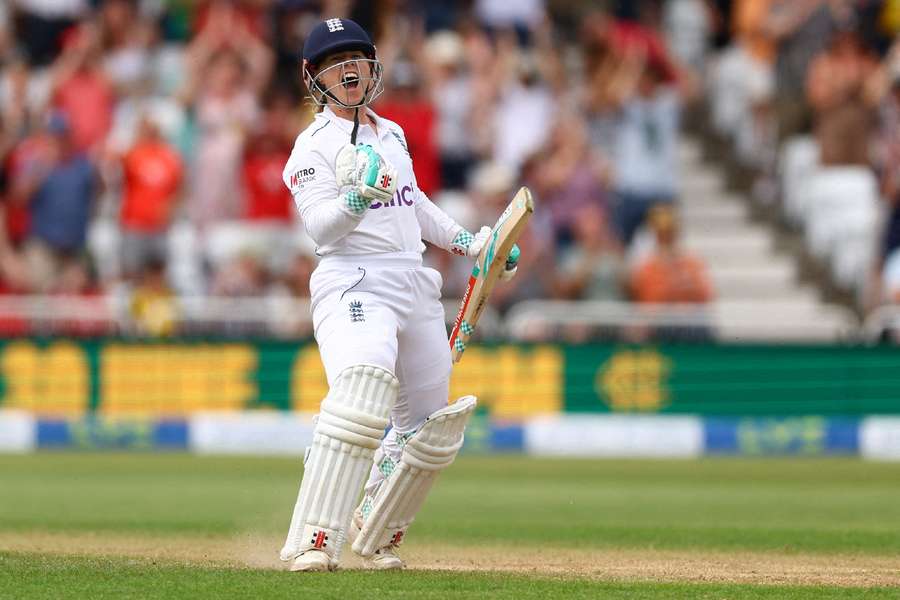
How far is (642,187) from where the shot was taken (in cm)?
1451

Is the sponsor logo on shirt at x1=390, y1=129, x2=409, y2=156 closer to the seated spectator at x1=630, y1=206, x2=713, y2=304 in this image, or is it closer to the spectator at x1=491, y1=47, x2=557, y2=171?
the seated spectator at x1=630, y1=206, x2=713, y2=304

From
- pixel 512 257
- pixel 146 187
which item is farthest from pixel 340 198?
pixel 146 187

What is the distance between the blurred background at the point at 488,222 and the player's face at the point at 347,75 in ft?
24.6

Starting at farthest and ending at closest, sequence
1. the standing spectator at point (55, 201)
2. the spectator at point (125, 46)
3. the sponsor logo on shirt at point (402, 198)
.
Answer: the spectator at point (125, 46)
the standing spectator at point (55, 201)
the sponsor logo on shirt at point (402, 198)

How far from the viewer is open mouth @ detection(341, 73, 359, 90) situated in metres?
5.98

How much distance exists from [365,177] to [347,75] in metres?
0.54

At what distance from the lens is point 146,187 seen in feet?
46.4

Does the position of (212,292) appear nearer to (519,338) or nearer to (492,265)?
(519,338)

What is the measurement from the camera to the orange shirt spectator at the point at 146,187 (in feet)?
46.3

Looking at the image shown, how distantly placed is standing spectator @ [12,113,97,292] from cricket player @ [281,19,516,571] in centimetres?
847

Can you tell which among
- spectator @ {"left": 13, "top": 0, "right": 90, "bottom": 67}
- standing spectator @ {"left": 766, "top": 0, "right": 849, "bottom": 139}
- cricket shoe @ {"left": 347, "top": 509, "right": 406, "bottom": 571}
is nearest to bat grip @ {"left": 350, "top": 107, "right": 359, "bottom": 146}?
cricket shoe @ {"left": 347, "top": 509, "right": 406, "bottom": 571}

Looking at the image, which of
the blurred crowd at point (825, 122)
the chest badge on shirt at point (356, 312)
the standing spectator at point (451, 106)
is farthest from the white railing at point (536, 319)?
the chest badge on shirt at point (356, 312)

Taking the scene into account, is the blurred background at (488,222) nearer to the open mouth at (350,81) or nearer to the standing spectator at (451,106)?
the standing spectator at (451,106)

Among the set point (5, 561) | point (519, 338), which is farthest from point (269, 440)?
point (5, 561)
